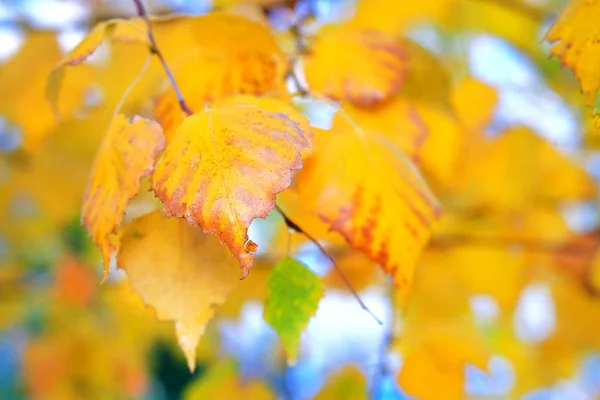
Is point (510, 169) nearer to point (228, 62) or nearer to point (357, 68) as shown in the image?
point (357, 68)

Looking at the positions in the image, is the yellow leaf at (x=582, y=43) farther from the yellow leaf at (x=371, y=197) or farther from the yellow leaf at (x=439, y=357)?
the yellow leaf at (x=439, y=357)

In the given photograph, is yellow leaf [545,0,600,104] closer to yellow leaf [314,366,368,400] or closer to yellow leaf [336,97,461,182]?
yellow leaf [336,97,461,182]

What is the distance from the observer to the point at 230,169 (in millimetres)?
324

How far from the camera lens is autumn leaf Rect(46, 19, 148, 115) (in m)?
0.39

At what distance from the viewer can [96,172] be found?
405mm

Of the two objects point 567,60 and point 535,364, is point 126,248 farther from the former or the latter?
point 535,364

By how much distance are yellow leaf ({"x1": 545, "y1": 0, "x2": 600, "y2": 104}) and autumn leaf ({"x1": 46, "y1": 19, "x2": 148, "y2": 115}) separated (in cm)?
29

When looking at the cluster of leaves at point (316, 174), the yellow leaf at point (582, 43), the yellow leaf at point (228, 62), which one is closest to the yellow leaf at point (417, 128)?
the cluster of leaves at point (316, 174)

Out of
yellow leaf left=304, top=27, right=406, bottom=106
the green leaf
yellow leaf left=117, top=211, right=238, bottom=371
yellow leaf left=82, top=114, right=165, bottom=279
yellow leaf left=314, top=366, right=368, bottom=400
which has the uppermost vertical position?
yellow leaf left=82, top=114, right=165, bottom=279

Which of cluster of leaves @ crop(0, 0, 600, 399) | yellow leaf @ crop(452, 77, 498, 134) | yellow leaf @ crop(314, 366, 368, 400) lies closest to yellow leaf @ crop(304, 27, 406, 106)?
cluster of leaves @ crop(0, 0, 600, 399)

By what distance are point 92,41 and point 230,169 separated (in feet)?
0.51

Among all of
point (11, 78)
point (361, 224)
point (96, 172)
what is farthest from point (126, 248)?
point (11, 78)

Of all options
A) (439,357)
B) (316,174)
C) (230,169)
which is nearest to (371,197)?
(316,174)

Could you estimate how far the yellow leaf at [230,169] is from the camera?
1.01 ft
